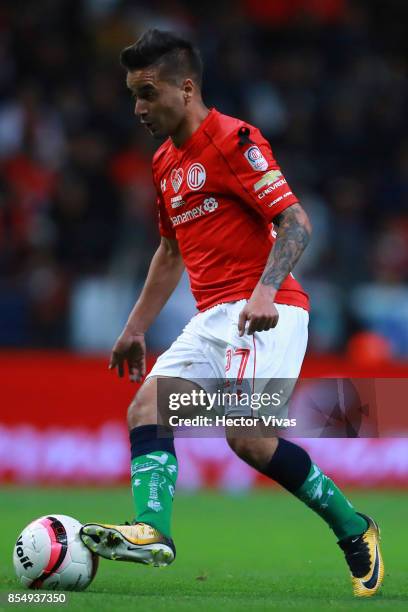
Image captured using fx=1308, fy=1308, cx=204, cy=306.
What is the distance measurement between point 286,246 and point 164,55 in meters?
0.92

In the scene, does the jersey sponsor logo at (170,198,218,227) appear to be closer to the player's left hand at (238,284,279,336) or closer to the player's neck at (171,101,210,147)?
the player's neck at (171,101,210,147)

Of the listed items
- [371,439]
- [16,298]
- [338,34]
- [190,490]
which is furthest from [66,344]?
[338,34]

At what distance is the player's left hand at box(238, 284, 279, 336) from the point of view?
4711 mm

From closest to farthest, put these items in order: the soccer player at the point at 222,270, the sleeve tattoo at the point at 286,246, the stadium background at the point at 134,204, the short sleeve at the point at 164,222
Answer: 1. the sleeve tattoo at the point at 286,246
2. the soccer player at the point at 222,270
3. the short sleeve at the point at 164,222
4. the stadium background at the point at 134,204

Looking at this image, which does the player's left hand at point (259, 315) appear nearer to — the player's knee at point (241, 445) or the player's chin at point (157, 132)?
the player's knee at point (241, 445)

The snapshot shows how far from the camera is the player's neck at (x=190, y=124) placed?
17.1ft

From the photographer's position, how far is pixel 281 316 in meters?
5.12

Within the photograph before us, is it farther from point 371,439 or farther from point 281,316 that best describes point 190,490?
point 281,316

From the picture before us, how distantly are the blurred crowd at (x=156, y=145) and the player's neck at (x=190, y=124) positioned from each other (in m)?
5.51

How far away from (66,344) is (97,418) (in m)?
0.67

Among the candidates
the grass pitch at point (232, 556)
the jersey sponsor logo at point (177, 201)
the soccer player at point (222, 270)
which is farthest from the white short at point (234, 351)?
the grass pitch at point (232, 556)

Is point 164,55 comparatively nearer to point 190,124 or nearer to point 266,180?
point 190,124

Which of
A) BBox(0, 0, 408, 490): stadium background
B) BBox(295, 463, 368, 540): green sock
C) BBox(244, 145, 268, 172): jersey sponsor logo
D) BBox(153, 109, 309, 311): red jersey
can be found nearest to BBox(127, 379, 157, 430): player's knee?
BBox(153, 109, 309, 311): red jersey

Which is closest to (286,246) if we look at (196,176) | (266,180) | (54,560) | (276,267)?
(276,267)
